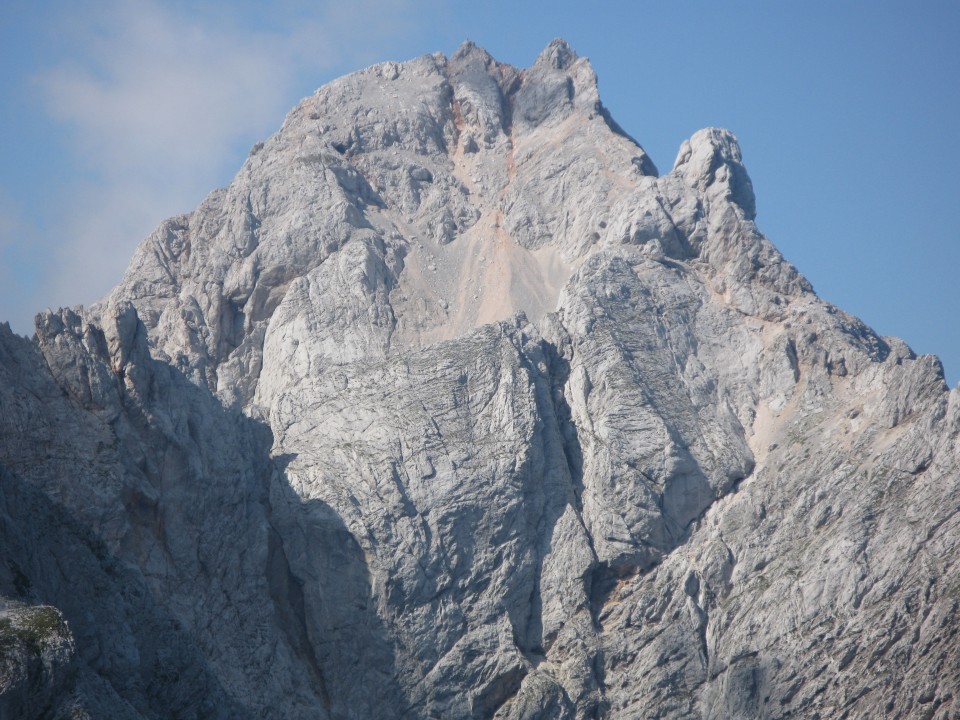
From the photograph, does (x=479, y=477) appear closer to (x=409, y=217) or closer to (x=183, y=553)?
(x=183, y=553)

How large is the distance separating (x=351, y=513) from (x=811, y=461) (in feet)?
91.2

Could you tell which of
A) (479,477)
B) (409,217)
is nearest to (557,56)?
(409,217)

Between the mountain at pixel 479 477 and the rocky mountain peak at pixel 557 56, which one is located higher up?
the rocky mountain peak at pixel 557 56

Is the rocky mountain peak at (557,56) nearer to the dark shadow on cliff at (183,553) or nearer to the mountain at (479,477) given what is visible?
the mountain at (479,477)

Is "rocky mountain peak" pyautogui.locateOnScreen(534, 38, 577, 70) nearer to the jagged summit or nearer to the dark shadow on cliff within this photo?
the jagged summit

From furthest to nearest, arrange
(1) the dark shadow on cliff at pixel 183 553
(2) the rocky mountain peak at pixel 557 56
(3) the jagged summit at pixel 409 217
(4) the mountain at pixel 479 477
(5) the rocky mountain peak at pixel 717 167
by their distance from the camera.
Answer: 1. (2) the rocky mountain peak at pixel 557 56
2. (5) the rocky mountain peak at pixel 717 167
3. (3) the jagged summit at pixel 409 217
4. (4) the mountain at pixel 479 477
5. (1) the dark shadow on cliff at pixel 183 553

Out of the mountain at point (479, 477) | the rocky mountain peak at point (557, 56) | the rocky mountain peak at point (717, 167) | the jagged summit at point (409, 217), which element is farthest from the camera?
the rocky mountain peak at point (557, 56)

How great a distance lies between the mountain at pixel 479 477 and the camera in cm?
8431

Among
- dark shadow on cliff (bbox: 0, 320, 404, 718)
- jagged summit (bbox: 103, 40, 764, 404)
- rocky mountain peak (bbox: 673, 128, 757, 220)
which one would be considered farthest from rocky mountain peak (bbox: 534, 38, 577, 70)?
dark shadow on cliff (bbox: 0, 320, 404, 718)

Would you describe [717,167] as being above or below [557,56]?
below

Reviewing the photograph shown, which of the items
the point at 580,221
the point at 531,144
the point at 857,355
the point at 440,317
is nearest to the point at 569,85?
the point at 531,144

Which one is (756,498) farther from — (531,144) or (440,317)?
(531,144)

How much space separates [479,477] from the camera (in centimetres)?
9625

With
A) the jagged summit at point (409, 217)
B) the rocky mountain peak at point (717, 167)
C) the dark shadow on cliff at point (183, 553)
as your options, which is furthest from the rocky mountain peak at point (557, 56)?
the dark shadow on cliff at point (183, 553)
